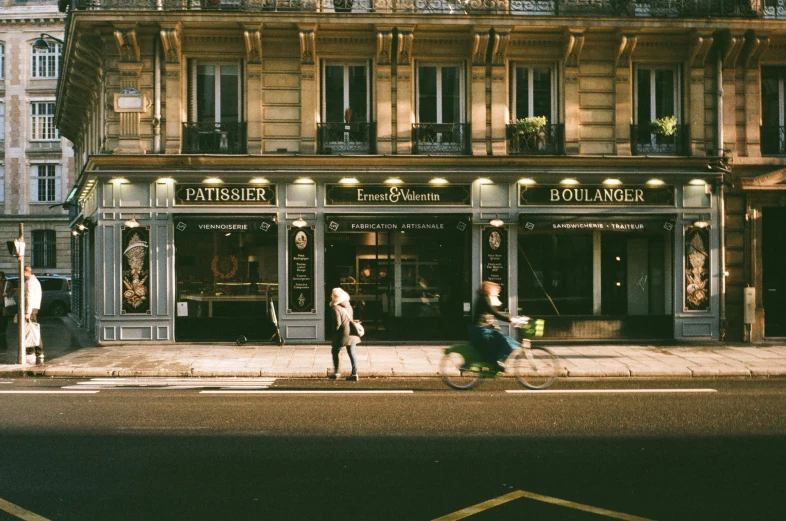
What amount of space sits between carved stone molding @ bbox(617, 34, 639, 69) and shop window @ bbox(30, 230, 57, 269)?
3928 cm

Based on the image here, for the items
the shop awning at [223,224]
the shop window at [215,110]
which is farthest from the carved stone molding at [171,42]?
the shop awning at [223,224]

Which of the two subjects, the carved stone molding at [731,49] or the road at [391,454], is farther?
the carved stone molding at [731,49]

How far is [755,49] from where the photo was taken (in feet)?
62.4

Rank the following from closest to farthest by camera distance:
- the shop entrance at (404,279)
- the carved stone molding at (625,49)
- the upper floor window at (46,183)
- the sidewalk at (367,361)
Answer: the sidewalk at (367,361) → the carved stone molding at (625,49) → the shop entrance at (404,279) → the upper floor window at (46,183)

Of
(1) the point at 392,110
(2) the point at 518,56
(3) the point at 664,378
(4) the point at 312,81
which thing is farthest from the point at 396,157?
(3) the point at 664,378

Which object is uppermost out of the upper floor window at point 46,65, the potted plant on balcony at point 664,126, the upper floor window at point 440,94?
the upper floor window at point 46,65

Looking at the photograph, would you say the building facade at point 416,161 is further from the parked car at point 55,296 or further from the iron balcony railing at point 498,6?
the parked car at point 55,296

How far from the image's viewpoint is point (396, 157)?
60.1 feet

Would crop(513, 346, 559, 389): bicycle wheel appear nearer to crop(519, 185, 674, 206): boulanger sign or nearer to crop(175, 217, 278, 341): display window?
crop(519, 185, 674, 206): boulanger sign

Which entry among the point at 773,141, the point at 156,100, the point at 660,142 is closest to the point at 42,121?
the point at 156,100

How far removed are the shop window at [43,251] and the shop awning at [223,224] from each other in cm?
3374

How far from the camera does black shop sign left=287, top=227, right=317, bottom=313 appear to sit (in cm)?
1855

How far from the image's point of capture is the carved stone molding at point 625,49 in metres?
18.5

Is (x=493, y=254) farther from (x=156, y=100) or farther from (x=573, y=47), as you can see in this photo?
(x=156, y=100)
